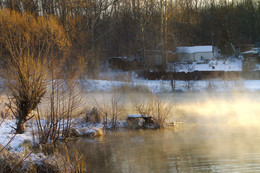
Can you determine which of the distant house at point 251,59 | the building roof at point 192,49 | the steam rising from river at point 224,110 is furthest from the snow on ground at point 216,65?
the steam rising from river at point 224,110

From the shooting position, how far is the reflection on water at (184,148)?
28.8ft

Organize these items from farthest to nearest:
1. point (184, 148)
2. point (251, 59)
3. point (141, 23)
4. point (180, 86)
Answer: point (251, 59)
point (141, 23)
point (180, 86)
point (184, 148)

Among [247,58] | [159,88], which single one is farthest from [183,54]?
[159,88]

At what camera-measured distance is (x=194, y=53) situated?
4619 centimetres

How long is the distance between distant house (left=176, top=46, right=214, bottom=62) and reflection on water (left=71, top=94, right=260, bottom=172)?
2931cm

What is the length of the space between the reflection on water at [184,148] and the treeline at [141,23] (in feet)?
43.3

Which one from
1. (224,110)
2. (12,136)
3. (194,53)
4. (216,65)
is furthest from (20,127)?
(194,53)

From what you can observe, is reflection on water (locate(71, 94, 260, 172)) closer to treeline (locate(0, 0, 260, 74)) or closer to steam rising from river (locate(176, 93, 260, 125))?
steam rising from river (locate(176, 93, 260, 125))

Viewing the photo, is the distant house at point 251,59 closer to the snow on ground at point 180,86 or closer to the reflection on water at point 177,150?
the snow on ground at point 180,86

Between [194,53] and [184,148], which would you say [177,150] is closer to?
[184,148]

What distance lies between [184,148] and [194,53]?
37151mm

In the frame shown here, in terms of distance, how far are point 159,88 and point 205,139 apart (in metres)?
16.2

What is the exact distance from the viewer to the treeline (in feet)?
109

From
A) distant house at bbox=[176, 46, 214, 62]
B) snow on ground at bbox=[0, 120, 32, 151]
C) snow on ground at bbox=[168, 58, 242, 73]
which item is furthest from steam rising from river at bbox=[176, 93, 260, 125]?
distant house at bbox=[176, 46, 214, 62]
